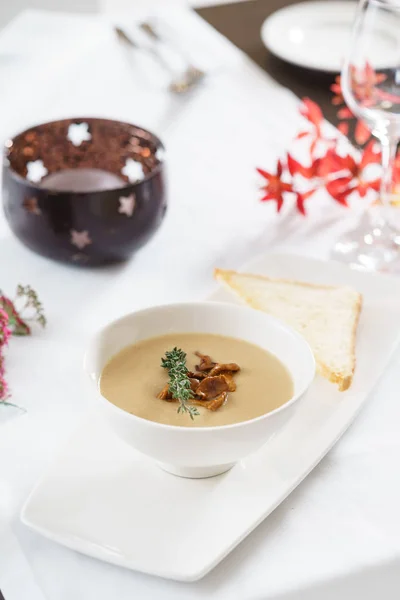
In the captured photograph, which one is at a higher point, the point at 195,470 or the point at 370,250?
the point at 195,470

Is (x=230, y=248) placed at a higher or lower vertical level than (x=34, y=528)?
lower

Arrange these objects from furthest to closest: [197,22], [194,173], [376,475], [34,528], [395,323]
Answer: [197,22] < [194,173] < [395,323] < [376,475] < [34,528]

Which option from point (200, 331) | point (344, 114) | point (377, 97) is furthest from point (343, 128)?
point (200, 331)

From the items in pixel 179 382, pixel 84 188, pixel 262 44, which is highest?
pixel 179 382

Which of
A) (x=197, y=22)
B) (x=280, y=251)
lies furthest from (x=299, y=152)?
(x=197, y=22)

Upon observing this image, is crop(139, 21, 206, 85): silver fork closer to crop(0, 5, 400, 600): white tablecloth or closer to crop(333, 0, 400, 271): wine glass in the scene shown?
crop(0, 5, 400, 600): white tablecloth

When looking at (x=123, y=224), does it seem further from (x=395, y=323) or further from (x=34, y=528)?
(x=34, y=528)

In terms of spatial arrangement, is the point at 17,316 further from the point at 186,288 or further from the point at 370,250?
the point at 370,250
